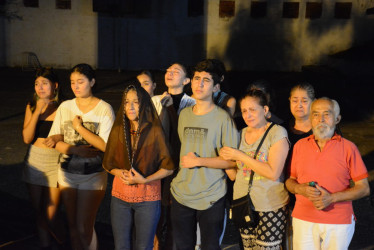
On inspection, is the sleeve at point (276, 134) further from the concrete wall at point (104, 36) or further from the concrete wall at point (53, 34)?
the concrete wall at point (53, 34)

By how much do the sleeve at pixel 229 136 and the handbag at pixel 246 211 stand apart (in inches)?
8.6

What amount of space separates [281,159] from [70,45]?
58.8 feet

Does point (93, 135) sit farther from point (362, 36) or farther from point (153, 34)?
point (362, 36)

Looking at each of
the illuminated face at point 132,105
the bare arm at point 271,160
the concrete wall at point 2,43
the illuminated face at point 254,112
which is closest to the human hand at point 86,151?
the illuminated face at point 132,105

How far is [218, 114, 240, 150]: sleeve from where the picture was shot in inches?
177

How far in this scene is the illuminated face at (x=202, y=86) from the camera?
4598mm

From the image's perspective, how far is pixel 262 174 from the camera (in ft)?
14.1

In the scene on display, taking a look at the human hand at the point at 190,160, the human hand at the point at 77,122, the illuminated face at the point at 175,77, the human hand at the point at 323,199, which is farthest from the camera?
the illuminated face at the point at 175,77

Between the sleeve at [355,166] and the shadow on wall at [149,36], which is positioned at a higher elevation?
the shadow on wall at [149,36]

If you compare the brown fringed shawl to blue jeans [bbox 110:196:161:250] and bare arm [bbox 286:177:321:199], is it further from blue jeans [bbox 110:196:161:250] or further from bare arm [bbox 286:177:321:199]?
bare arm [bbox 286:177:321:199]

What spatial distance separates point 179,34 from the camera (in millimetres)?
21000

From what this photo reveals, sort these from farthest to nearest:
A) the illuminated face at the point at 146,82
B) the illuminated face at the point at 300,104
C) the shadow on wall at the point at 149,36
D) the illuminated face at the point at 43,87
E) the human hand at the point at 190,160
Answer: the shadow on wall at the point at 149,36, the illuminated face at the point at 146,82, the illuminated face at the point at 43,87, the illuminated face at the point at 300,104, the human hand at the point at 190,160

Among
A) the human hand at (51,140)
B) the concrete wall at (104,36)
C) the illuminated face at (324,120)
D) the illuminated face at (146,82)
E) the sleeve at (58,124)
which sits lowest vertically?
the human hand at (51,140)

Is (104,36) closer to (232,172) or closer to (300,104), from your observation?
(300,104)
